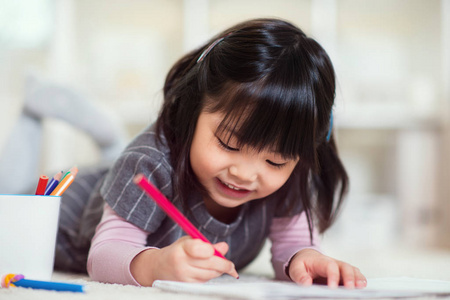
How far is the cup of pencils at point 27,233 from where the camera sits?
1.57 ft

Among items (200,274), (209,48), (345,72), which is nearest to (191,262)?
(200,274)

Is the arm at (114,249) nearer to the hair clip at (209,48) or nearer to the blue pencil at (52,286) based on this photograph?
the blue pencil at (52,286)

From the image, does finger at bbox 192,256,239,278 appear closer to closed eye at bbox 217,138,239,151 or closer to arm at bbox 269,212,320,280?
closed eye at bbox 217,138,239,151

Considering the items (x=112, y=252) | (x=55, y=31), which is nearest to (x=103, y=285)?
(x=112, y=252)

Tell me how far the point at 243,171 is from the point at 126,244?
171 millimetres

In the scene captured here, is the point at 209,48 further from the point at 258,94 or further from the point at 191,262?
the point at 191,262

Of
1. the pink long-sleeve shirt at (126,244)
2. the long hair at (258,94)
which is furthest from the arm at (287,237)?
the long hair at (258,94)

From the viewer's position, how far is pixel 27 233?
49 centimetres

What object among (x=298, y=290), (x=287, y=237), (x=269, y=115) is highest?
(x=269, y=115)

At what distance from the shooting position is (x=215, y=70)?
1.90 feet

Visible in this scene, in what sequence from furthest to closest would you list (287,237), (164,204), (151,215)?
1. (287,237)
2. (151,215)
3. (164,204)

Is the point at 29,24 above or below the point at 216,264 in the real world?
above

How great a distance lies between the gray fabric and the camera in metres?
0.61

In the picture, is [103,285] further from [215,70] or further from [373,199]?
[373,199]
